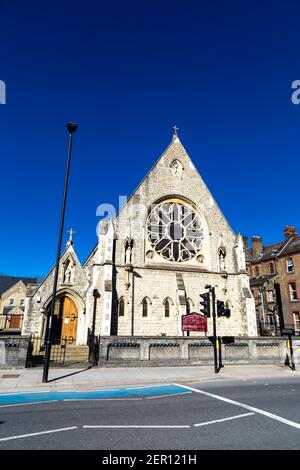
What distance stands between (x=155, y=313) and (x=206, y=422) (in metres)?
14.8

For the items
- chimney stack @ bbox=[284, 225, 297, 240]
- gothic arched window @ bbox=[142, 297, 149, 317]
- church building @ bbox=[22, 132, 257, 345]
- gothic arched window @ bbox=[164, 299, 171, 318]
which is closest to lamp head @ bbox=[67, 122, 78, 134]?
A: church building @ bbox=[22, 132, 257, 345]

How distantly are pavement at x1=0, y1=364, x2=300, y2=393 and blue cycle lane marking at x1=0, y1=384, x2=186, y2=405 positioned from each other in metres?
0.55

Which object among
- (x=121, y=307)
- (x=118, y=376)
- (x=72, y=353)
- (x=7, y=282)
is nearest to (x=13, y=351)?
(x=72, y=353)

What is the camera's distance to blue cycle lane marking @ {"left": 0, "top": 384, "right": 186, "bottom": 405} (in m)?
8.75

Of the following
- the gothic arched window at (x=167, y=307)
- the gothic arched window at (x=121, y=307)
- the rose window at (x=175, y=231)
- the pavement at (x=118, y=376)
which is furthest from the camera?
the rose window at (x=175, y=231)

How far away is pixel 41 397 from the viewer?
9047 mm

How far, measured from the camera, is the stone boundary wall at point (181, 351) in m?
15.2

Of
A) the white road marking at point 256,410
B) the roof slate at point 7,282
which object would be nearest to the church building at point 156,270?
the white road marking at point 256,410

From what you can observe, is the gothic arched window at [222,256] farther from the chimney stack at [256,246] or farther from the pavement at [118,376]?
the chimney stack at [256,246]

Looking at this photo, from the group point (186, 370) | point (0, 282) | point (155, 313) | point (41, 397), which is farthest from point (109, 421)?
point (0, 282)

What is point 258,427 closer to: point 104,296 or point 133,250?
point 104,296

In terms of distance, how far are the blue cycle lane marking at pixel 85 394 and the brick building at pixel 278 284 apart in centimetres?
2757

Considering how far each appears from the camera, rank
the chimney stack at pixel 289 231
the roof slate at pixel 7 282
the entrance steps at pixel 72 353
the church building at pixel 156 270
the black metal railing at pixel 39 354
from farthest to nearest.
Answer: the roof slate at pixel 7 282
the chimney stack at pixel 289 231
the church building at pixel 156 270
the entrance steps at pixel 72 353
the black metal railing at pixel 39 354

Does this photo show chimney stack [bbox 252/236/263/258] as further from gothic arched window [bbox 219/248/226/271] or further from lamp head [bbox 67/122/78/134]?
lamp head [bbox 67/122/78/134]
